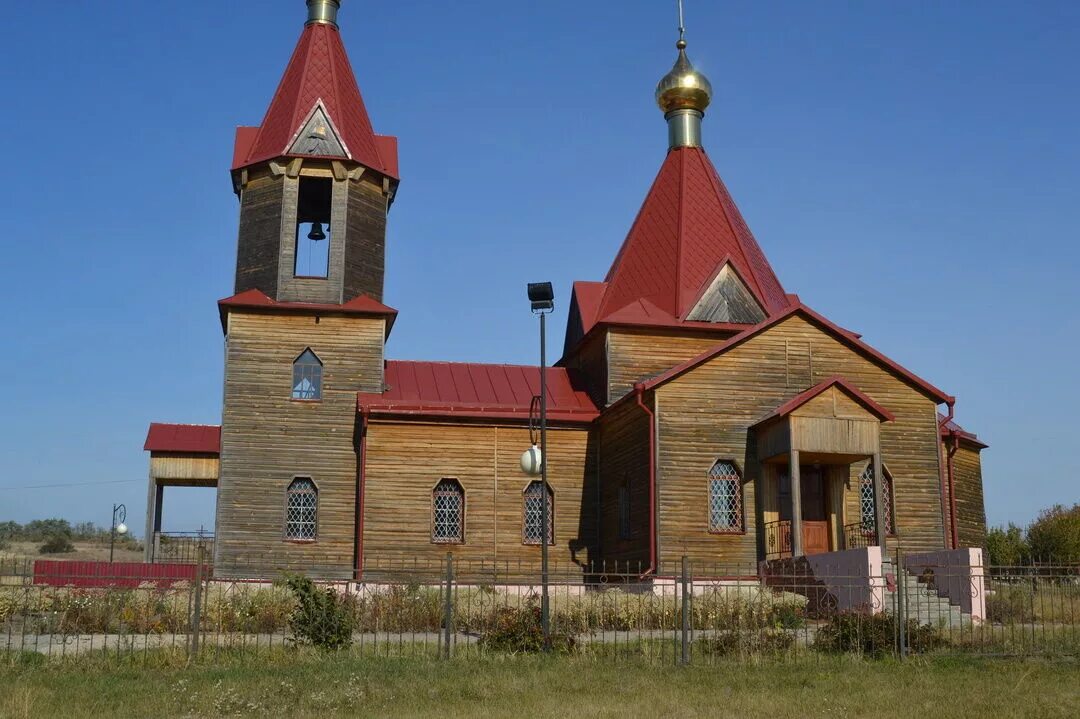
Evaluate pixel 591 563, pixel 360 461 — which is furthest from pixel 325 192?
pixel 591 563

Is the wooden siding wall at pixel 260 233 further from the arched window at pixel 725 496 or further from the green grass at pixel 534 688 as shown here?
the green grass at pixel 534 688

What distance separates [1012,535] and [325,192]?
22.3m

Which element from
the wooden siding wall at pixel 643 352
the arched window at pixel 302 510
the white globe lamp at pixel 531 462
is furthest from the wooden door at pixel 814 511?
the arched window at pixel 302 510

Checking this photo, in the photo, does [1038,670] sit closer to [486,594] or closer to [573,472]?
[486,594]

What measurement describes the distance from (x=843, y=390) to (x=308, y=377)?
10502 mm

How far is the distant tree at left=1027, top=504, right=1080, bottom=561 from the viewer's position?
101 feet

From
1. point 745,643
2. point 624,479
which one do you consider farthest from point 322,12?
point 745,643

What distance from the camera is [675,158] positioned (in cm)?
2644

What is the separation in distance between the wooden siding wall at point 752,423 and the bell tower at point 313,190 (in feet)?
24.0

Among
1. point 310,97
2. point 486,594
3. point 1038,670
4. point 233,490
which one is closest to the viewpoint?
point 1038,670

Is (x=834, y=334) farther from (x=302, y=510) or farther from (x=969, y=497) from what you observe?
(x=302, y=510)

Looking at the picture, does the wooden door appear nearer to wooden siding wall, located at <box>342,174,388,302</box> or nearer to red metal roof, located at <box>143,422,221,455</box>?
wooden siding wall, located at <box>342,174,388,302</box>

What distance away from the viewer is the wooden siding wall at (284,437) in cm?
2138

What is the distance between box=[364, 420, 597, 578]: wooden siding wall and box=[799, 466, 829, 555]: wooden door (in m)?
4.42
